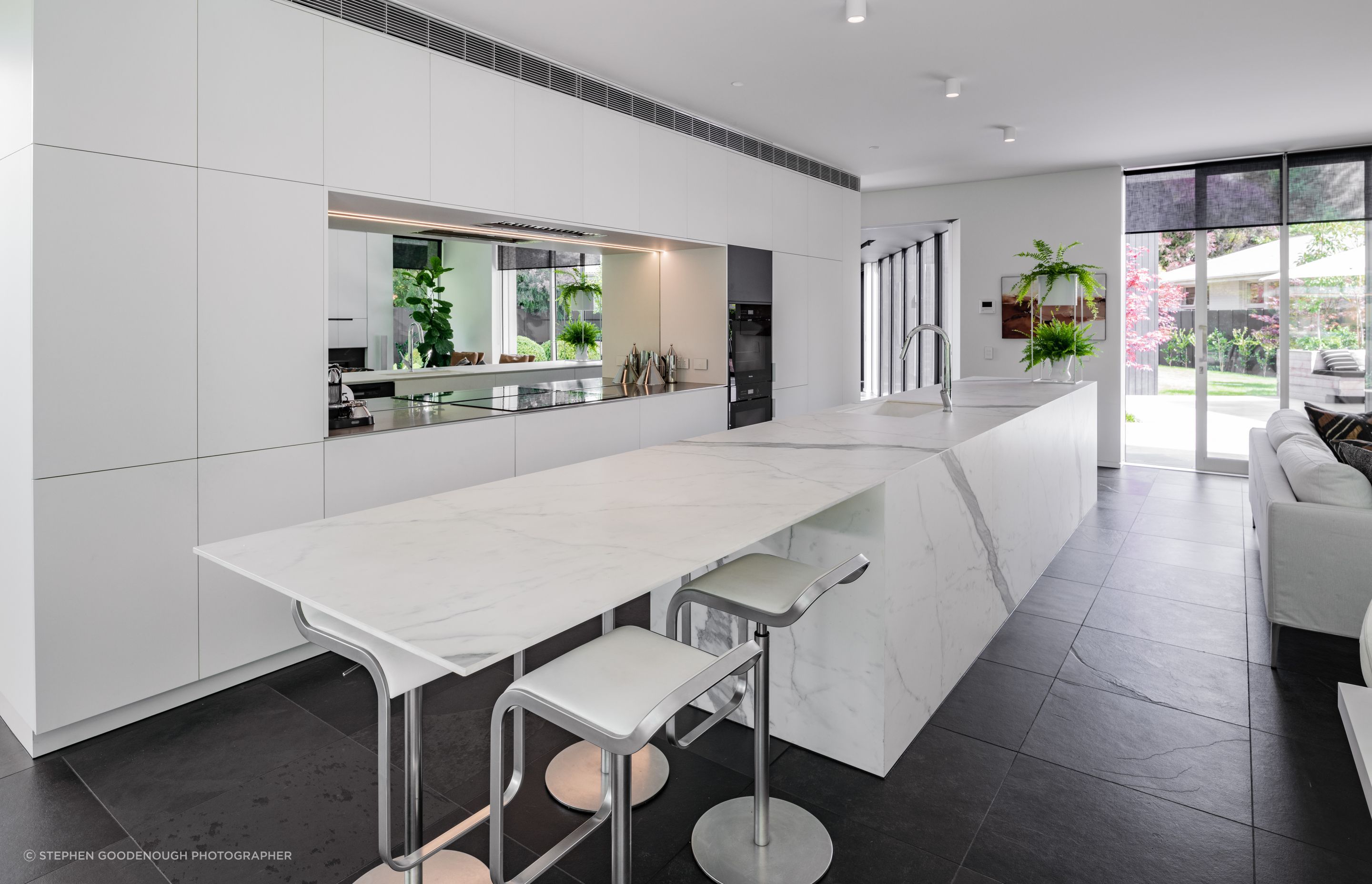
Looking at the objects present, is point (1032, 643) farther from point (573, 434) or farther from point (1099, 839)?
point (573, 434)

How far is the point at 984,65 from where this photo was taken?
414 centimetres

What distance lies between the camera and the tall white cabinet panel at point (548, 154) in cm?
378

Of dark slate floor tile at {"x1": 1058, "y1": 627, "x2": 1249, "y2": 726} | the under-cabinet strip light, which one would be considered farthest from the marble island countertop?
the under-cabinet strip light

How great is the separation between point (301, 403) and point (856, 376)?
5.03 meters

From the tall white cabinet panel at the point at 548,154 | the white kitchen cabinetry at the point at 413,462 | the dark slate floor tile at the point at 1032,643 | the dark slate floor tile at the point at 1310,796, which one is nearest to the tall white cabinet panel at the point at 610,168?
the tall white cabinet panel at the point at 548,154

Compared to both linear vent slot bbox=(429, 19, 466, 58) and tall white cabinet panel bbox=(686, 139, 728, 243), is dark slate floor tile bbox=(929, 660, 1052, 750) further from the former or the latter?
linear vent slot bbox=(429, 19, 466, 58)

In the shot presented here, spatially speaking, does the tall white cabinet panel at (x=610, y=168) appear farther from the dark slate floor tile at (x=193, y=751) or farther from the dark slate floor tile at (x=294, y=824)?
the dark slate floor tile at (x=294, y=824)

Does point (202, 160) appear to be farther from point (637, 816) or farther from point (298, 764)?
point (637, 816)

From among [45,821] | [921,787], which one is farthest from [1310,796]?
[45,821]

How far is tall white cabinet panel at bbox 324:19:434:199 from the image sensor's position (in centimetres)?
298

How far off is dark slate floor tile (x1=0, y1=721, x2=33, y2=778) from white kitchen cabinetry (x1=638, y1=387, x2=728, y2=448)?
114 inches

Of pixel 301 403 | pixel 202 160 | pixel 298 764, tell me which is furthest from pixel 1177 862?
pixel 202 160

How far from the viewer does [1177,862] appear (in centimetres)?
184

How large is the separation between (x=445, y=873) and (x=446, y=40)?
3260 millimetres
